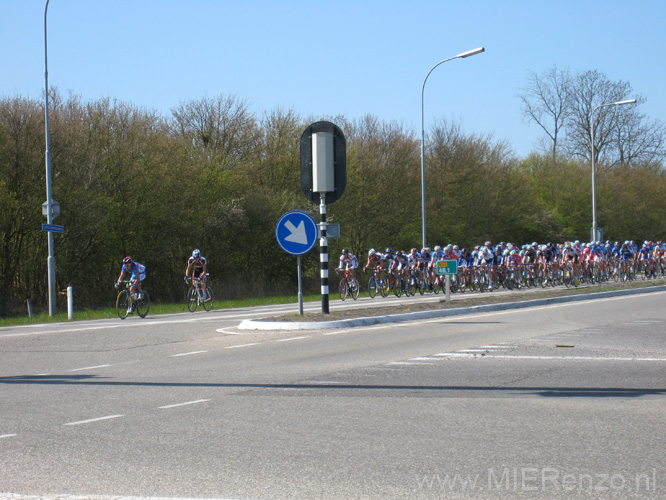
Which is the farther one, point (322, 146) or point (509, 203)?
point (509, 203)

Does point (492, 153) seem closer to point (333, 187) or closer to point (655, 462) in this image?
point (333, 187)

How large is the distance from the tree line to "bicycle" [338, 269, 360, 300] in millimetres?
8365

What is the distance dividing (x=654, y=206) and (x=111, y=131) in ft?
157

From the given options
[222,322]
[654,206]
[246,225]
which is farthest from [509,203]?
[222,322]

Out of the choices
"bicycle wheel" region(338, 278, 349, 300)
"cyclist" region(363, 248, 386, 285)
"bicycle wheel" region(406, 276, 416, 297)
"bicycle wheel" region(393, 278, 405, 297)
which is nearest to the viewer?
"bicycle wheel" region(338, 278, 349, 300)

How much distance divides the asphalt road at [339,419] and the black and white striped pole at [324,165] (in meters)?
5.08

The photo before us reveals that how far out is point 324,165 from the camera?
61.0 feet

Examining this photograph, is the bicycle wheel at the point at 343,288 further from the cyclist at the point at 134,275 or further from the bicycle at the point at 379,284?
the cyclist at the point at 134,275

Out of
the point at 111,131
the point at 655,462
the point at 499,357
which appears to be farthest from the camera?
the point at 111,131

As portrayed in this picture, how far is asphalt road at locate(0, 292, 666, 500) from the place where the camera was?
17.3 feet

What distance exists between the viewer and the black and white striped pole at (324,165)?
1855cm

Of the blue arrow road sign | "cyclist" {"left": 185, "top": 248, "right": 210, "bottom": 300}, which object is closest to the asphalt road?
the blue arrow road sign

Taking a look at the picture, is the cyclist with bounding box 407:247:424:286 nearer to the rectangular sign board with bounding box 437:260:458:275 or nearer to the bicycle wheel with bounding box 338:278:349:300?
the bicycle wheel with bounding box 338:278:349:300

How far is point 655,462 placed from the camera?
5.68 meters
